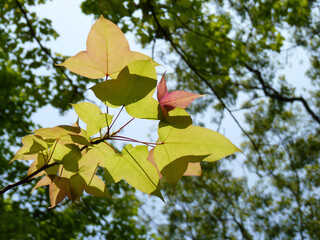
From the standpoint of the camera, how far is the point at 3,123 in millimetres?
2982

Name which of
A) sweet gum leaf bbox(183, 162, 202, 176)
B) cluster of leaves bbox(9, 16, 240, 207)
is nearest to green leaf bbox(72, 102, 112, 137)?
cluster of leaves bbox(9, 16, 240, 207)

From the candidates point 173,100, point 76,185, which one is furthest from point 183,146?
point 76,185

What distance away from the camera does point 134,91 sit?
0.31 metres

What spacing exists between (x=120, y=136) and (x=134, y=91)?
6cm

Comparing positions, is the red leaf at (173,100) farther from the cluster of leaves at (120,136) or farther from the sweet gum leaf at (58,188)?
the sweet gum leaf at (58,188)

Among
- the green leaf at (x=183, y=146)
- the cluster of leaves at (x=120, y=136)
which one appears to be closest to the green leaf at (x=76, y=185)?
the cluster of leaves at (x=120, y=136)

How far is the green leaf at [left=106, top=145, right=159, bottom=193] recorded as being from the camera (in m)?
0.34

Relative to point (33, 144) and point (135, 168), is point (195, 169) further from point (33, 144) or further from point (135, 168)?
point (33, 144)

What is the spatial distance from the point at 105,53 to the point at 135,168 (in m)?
0.15

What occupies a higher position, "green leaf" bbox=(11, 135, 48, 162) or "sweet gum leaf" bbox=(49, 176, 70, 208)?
"green leaf" bbox=(11, 135, 48, 162)

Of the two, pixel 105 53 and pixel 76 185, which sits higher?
pixel 105 53

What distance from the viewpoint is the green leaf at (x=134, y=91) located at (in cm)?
30

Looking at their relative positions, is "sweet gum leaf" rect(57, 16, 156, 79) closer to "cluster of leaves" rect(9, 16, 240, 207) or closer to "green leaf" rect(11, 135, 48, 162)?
"cluster of leaves" rect(9, 16, 240, 207)

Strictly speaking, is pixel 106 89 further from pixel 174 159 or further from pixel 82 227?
pixel 82 227
